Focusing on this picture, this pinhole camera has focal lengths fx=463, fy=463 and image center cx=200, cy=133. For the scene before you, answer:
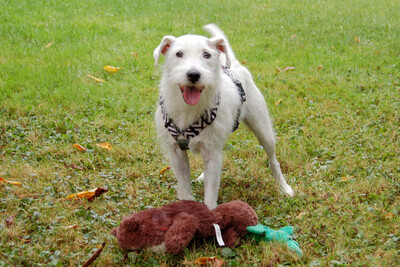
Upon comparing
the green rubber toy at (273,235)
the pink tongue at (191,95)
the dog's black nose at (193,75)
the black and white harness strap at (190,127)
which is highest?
the dog's black nose at (193,75)

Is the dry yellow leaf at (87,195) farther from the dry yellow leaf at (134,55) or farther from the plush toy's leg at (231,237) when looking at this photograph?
the dry yellow leaf at (134,55)

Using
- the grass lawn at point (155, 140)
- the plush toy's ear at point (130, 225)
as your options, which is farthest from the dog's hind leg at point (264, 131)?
the plush toy's ear at point (130, 225)

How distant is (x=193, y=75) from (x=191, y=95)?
0.72 feet

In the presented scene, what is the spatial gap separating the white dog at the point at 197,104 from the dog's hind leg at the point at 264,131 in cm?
45

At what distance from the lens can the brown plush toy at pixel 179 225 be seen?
3.39 meters

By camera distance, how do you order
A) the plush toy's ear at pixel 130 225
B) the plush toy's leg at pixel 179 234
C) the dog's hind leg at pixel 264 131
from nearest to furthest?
the plush toy's leg at pixel 179 234 → the plush toy's ear at pixel 130 225 → the dog's hind leg at pixel 264 131

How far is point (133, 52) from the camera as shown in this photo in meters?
9.04

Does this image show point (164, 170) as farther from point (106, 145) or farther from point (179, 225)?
point (179, 225)

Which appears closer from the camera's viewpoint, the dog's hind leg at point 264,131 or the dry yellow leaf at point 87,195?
the dry yellow leaf at point 87,195

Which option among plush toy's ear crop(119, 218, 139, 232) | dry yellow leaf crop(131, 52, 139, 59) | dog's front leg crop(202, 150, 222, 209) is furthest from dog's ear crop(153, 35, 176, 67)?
dry yellow leaf crop(131, 52, 139, 59)

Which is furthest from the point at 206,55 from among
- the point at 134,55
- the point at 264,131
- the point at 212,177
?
the point at 134,55

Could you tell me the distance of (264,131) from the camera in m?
5.06

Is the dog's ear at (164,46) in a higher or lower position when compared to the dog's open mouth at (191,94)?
higher

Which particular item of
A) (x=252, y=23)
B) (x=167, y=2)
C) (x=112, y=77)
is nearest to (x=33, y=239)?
(x=112, y=77)
